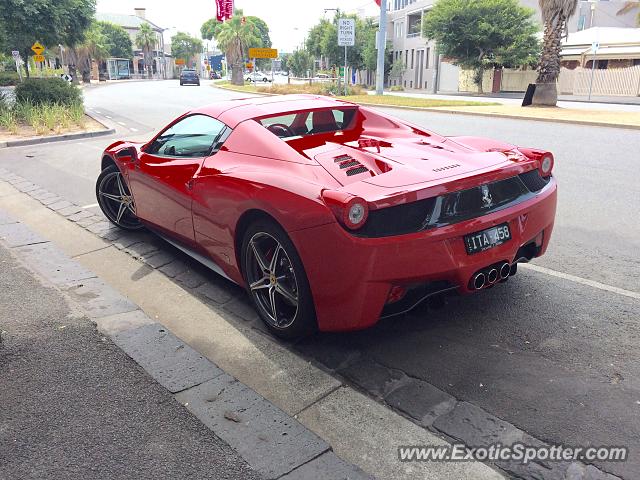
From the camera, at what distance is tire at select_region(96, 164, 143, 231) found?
5.55m

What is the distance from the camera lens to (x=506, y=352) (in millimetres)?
3172

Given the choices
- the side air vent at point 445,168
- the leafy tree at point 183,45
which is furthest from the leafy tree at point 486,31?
the leafy tree at point 183,45

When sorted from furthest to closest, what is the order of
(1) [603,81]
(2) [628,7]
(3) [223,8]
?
(3) [223,8]
(2) [628,7]
(1) [603,81]

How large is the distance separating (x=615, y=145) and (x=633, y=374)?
33.5ft

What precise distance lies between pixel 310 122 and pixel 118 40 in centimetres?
10700

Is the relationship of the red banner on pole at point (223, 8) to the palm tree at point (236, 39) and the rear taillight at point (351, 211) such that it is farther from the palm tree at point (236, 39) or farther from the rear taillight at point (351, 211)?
the rear taillight at point (351, 211)

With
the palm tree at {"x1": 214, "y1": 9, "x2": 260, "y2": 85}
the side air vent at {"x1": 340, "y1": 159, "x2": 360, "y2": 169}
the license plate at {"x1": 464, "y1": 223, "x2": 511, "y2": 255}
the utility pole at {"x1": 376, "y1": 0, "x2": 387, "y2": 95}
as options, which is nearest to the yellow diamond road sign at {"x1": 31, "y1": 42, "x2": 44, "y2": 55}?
the utility pole at {"x1": 376, "y1": 0, "x2": 387, "y2": 95}

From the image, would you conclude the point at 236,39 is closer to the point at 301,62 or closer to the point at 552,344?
the point at 301,62

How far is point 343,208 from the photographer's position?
273 cm

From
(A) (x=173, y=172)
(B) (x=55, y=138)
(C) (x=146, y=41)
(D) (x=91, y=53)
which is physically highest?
(C) (x=146, y=41)

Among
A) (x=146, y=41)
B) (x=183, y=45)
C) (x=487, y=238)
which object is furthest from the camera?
(x=183, y=45)

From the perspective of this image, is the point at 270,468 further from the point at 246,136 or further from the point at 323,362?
the point at 246,136

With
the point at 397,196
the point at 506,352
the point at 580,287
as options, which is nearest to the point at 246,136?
the point at 397,196

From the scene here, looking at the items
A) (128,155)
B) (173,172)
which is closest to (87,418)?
(173,172)
